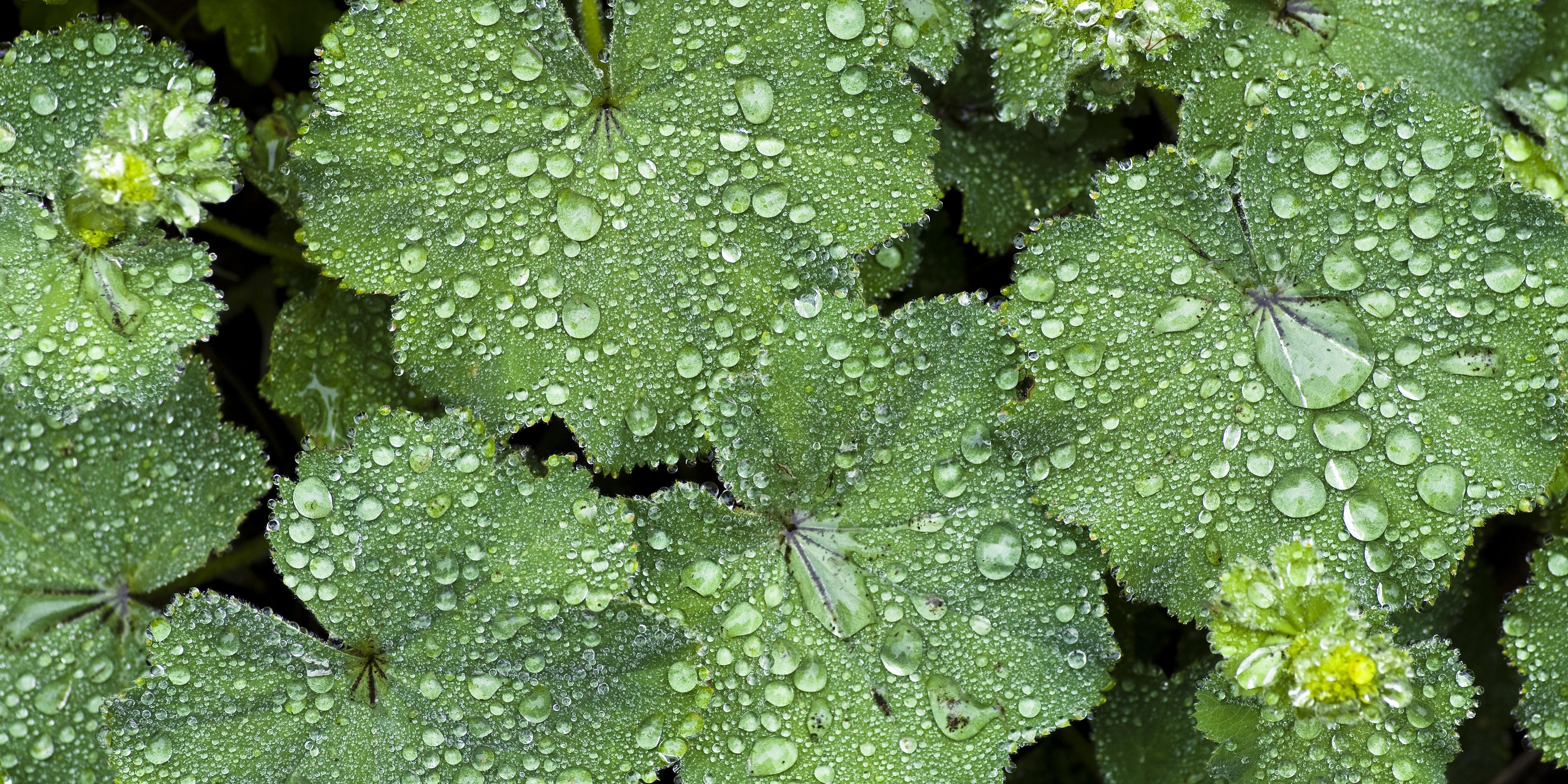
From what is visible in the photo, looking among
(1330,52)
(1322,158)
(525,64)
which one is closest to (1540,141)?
(1330,52)

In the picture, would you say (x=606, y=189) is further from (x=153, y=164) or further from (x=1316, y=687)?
(x=1316, y=687)

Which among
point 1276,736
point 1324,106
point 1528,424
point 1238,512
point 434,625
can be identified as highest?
point 1324,106

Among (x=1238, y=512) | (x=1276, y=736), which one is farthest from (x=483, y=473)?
(x=1276, y=736)

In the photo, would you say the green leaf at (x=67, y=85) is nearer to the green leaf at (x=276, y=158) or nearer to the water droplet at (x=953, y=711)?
the green leaf at (x=276, y=158)

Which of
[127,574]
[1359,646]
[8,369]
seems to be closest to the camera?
[1359,646]

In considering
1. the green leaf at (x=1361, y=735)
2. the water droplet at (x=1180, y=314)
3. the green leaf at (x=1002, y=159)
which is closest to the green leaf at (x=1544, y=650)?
the green leaf at (x=1361, y=735)

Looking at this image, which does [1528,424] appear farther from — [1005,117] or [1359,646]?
[1005,117]
